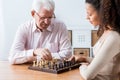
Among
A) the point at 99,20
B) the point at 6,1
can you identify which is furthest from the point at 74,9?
the point at 99,20

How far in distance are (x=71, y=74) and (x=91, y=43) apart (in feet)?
5.49

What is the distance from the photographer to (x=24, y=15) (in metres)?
3.59

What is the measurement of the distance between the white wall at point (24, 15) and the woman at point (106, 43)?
185cm

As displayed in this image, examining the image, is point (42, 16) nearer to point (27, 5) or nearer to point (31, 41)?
point (31, 41)

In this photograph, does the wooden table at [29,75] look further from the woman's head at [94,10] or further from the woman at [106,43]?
the woman's head at [94,10]

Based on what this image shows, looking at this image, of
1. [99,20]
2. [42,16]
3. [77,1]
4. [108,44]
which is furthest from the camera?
[77,1]

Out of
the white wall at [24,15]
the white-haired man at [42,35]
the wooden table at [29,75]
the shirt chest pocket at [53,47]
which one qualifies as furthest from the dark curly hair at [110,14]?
the white wall at [24,15]

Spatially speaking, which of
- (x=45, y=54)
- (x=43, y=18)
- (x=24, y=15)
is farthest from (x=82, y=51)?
(x=45, y=54)

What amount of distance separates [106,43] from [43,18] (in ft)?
3.62

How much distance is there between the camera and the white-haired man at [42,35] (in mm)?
2414

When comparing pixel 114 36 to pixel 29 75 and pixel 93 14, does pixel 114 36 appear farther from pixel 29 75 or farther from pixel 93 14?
pixel 29 75

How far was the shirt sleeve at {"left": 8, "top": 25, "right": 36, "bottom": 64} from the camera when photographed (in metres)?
2.25

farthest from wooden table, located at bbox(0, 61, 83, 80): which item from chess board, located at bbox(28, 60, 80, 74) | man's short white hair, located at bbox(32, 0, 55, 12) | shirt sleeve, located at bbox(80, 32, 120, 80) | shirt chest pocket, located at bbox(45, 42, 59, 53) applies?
man's short white hair, located at bbox(32, 0, 55, 12)

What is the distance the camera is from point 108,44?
1.47 m
